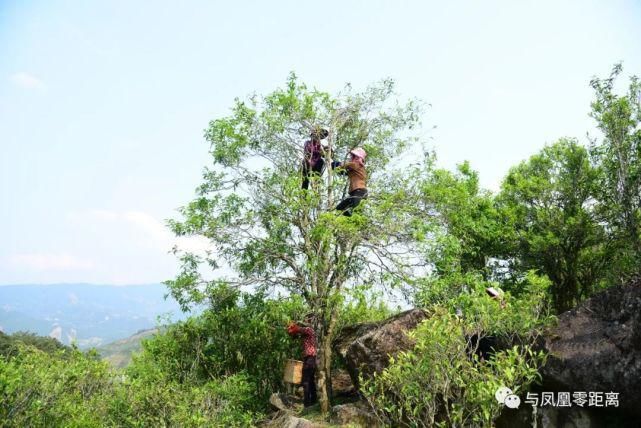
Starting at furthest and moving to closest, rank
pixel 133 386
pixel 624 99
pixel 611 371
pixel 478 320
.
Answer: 1. pixel 624 99
2. pixel 133 386
3. pixel 478 320
4. pixel 611 371

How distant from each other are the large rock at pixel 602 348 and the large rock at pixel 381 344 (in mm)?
3355

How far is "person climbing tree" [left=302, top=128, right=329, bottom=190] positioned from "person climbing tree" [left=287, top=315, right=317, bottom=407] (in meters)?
4.63

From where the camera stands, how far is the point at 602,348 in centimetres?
948

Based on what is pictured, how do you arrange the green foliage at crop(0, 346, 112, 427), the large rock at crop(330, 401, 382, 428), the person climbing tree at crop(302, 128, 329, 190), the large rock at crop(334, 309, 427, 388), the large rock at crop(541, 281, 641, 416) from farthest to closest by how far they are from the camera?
the person climbing tree at crop(302, 128, 329, 190) → the large rock at crop(334, 309, 427, 388) → the large rock at crop(330, 401, 382, 428) → the green foliage at crop(0, 346, 112, 427) → the large rock at crop(541, 281, 641, 416)

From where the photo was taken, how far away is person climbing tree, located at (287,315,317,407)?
14.5 meters

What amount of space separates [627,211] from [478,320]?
41.6 feet

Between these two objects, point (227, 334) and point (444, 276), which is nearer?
point (444, 276)

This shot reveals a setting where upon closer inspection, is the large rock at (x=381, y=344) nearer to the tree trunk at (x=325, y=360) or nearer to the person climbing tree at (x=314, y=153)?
the tree trunk at (x=325, y=360)

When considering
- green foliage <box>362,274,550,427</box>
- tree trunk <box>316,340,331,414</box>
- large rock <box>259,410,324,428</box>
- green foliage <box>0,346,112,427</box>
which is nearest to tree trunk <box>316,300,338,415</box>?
tree trunk <box>316,340,331,414</box>

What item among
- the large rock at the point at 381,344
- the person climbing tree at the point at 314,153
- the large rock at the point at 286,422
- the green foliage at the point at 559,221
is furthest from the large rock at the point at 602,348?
the green foliage at the point at 559,221

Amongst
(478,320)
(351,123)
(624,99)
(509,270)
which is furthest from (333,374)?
(624,99)

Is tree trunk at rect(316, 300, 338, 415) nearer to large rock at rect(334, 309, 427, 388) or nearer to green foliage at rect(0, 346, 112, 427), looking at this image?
large rock at rect(334, 309, 427, 388)

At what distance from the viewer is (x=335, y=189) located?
14.8m

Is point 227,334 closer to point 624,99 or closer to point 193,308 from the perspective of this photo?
point 193,308
